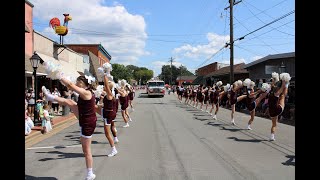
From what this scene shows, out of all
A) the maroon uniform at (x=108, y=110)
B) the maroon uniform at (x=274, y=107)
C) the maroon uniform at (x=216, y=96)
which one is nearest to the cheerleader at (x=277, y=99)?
the maroon uniform at (x=274, y=107)

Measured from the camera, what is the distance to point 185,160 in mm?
7789

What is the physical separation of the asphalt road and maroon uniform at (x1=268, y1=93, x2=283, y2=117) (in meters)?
0.84

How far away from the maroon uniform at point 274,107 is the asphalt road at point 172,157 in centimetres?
84

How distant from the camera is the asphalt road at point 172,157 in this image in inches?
261

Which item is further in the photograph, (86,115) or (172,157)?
(172,157)

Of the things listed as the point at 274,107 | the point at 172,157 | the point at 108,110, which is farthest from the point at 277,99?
the point at 108,110

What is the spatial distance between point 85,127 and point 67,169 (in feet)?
4.08

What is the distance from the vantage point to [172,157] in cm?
812

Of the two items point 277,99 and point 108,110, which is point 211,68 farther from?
point 108,110

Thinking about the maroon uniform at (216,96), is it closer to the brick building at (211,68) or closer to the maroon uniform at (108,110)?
the maroon uniform at (108,110)

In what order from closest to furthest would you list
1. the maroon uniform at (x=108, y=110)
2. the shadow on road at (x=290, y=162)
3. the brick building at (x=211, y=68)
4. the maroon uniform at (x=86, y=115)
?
the maroon uniform at (x=86, y=115) → the shadow on road at (x=290, y=162) → the maroon uniform at (x=108, y=110) → the brick building at (x=211, y=68)

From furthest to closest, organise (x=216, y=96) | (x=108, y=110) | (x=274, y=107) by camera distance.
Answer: (x=216, y=96) → (x=274, y=107) → (x=108, y=110)

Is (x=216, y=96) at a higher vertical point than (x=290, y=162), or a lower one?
higher

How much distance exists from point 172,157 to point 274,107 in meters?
4.01
